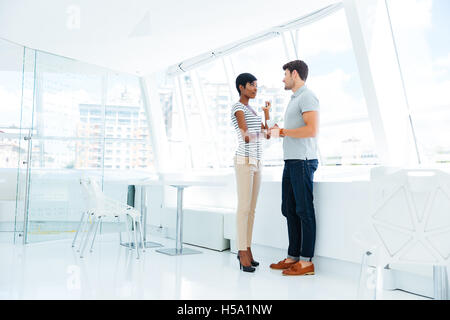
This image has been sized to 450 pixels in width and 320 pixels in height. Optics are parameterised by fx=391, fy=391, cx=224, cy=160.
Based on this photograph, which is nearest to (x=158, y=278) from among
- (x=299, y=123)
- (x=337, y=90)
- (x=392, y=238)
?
(x=299, y=123)

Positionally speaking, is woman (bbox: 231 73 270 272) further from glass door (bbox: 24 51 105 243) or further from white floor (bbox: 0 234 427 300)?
glass door (bbox: 24 51 105 243)

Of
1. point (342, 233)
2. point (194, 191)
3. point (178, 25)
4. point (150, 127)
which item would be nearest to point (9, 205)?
point (150, 127)

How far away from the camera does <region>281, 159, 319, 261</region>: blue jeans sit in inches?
122

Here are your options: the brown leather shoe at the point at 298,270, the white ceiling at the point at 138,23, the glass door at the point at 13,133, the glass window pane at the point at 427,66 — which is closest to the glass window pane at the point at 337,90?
the glass window pane at the point at 427,66

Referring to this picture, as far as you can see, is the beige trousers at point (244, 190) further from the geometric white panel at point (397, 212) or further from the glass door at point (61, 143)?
the glass door at point (61, 143)

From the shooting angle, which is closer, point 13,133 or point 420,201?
point 420,201

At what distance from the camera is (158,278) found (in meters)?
2.98

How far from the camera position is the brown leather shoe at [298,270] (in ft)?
10.2

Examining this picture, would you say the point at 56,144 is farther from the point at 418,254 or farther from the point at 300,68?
the point at 418,254

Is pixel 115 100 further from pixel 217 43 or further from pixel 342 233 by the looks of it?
pixel 342 233

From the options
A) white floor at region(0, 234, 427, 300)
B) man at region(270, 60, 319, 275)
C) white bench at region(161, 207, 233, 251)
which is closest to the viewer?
white floor at region(0, 234, 427, 300)

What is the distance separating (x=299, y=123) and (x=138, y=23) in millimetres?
2209

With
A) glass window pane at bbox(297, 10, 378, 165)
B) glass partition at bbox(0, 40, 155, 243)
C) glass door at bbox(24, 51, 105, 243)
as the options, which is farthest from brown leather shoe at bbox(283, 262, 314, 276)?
glass door at bbox(24, 51, 105, 243)

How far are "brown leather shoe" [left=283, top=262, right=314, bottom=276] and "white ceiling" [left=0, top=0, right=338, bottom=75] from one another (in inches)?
93.6
